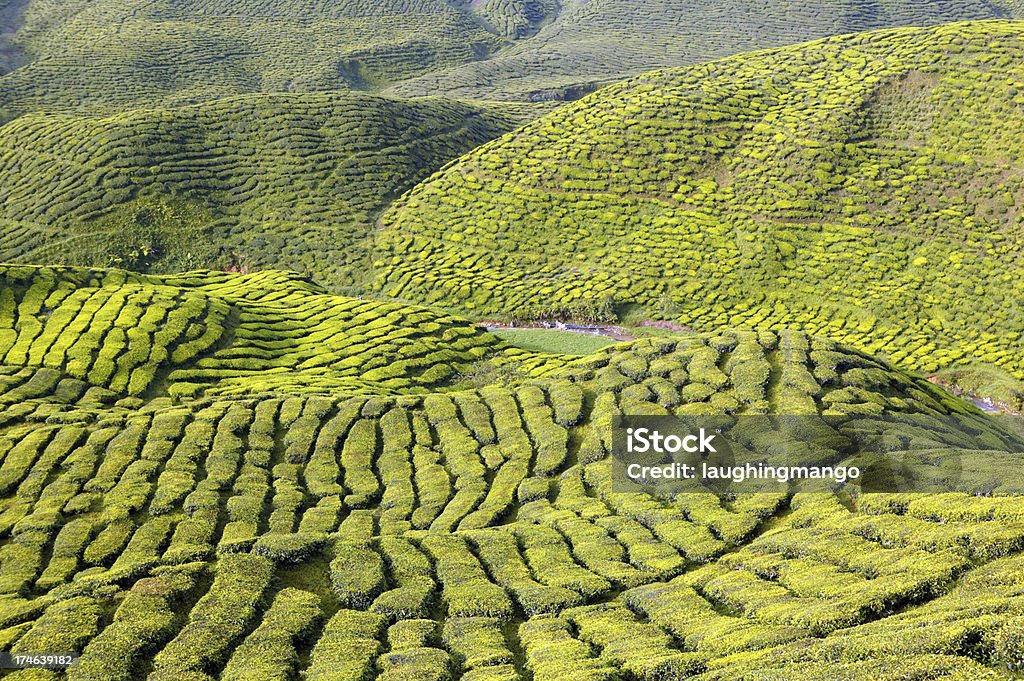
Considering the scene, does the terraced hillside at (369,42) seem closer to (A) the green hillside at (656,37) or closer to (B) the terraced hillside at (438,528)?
(A) the green hillside at (656,37)

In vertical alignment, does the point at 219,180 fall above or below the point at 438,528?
above

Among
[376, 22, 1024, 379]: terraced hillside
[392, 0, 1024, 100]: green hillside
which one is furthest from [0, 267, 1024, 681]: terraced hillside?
[392, 0, 1024, 100]: green hillside

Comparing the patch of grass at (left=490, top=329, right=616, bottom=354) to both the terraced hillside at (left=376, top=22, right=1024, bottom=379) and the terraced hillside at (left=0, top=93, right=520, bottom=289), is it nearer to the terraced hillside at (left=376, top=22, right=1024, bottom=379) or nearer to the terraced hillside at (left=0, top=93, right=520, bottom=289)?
the terraced hillside at (left=376, top=22, right=1024, bottom=379)

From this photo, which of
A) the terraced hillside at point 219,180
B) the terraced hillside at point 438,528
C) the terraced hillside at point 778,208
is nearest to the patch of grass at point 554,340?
the terraced hillside at point 778,208

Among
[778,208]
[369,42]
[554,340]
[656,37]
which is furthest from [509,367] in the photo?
[656,37]

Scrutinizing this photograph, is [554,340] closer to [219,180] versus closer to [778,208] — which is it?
[778,208]

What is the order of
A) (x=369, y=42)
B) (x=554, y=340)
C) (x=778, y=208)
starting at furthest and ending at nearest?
(x=369, y=42) → (x=778, y=208) → (x=554, y=340)
